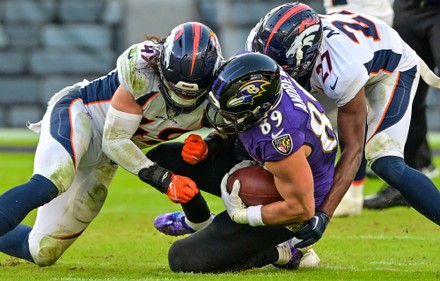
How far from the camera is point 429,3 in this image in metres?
6.82

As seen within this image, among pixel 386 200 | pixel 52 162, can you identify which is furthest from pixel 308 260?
pixel 386 200

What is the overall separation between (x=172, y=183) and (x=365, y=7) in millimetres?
3082

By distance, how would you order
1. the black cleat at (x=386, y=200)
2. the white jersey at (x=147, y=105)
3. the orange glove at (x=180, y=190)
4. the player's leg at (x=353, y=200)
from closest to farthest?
the orange glove at (x=180, y=190) < the white jersey at (x=147, y=105) < the player's leg at (x=353, y=200) < the black cleat at (x=386, y=200)

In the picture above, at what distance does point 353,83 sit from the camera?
4.69m

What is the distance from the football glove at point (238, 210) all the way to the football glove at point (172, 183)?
158 millimetres

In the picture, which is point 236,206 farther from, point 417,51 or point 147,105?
point 417,51

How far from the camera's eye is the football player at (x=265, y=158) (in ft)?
13.9

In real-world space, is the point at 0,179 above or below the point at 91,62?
above

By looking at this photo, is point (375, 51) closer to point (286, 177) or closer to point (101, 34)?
point (286, 177)

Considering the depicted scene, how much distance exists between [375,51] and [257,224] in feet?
4.01

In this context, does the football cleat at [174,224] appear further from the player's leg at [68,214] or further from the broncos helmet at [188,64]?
the broncos helmet at [188,64]

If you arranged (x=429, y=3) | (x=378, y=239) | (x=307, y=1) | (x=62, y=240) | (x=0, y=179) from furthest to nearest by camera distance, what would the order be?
(x=307, y=1) < (x=0, y=179) < (x=429, y=3) < (x=378, y=239) < (x=62, y=240)

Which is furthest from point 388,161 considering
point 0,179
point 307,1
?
point 307,1

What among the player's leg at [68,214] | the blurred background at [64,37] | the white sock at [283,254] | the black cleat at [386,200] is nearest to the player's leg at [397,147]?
the white sock at [283,254]
